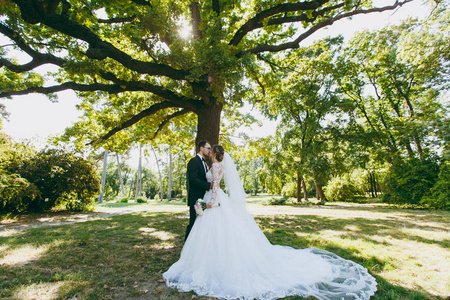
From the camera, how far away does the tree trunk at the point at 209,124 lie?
8055mm

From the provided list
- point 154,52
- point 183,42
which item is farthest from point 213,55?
point 154,52

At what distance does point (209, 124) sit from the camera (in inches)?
323

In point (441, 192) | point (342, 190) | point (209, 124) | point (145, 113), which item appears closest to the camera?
point (209, 124)

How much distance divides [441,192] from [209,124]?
15413mm

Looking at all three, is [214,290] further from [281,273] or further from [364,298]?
[364,298]

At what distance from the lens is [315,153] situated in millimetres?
19281

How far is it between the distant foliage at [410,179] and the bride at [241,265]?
49.8 ft

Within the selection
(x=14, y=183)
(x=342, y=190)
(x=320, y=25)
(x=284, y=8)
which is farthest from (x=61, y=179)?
(x=342, y=190)

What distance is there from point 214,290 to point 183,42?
7.13m

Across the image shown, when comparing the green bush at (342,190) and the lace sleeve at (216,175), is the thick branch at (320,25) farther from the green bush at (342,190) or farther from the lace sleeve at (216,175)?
the green bush at (342,190)

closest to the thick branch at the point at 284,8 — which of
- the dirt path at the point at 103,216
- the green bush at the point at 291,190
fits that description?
the dirt path at the point at 103,216

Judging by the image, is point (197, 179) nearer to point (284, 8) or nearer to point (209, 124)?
point (209, 124)

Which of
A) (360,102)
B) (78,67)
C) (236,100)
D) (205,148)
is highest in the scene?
(360,102)

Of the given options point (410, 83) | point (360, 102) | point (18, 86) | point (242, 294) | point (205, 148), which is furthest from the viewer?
point (360, 102)
